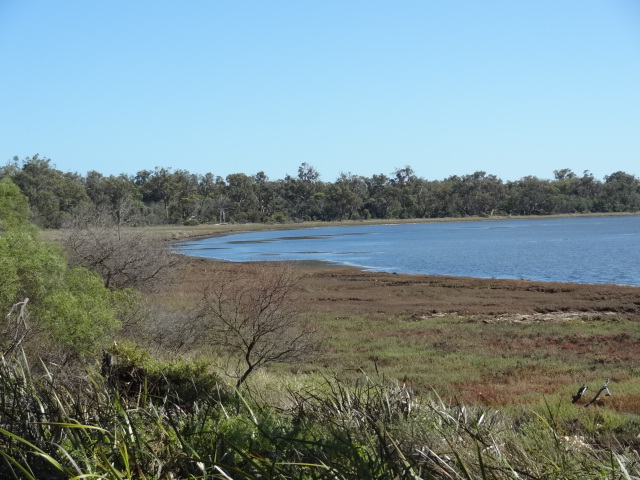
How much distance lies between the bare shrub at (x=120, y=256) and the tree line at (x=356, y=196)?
109360 millimetres

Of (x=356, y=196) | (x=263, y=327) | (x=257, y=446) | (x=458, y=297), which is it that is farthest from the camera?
(x=356, y=196)

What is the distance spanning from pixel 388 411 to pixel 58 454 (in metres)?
2.54

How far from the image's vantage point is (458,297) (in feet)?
127

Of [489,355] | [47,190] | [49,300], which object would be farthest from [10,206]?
[47,190]

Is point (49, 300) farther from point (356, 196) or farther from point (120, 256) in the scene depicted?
point (356, 196)

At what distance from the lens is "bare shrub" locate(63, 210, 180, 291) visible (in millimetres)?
A: 29219

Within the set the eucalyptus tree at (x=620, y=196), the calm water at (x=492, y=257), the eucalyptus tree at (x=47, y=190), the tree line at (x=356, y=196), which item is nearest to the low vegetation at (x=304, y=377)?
the calm water at (x=492, y=257)

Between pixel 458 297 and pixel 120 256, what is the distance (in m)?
18.9

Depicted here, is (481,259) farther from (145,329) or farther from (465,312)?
(145,329)

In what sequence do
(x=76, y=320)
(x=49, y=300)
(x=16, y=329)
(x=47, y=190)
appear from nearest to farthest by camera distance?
1. (x=16, y=329)
2. (x=76, y=320)
3. (x=49, y=300)
4. (x=47, y=190)

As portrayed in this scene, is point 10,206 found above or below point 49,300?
above

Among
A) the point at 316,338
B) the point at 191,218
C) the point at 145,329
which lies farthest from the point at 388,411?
the point at 191,218

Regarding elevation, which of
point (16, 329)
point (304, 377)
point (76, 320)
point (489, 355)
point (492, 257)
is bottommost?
point (489, 355)

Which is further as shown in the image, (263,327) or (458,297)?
(458,297)
